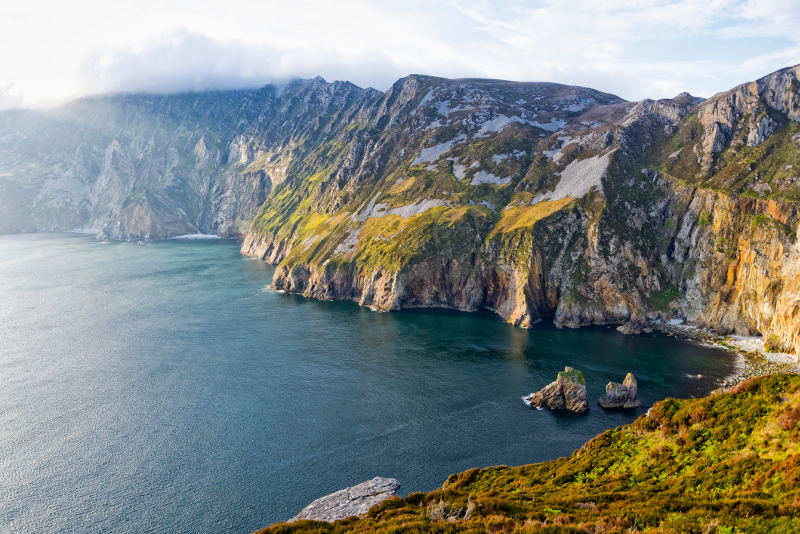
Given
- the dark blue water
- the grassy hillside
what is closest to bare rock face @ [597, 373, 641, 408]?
the dark blue water

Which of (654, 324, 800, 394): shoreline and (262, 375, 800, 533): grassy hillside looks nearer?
(262, 375, 800, 533): grassy hillside

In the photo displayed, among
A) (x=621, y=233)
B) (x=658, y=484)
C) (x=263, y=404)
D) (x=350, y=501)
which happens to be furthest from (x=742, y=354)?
(x=263, y=404)

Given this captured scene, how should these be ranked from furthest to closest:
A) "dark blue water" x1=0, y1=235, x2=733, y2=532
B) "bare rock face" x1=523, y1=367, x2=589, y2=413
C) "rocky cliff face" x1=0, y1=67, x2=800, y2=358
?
"rocky cliff face" x1=0, y1=67, x2=800, y2=358, "bare rock face" x1=523, y1=367, x2=589, y2=413, "dark blue water" x1=0, y1=235, x2=733, y2=532

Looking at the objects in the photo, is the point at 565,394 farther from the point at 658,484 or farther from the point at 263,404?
the point at 263,404

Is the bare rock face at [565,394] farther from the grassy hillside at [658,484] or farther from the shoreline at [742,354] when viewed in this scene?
the grassy hillside at [658,484]

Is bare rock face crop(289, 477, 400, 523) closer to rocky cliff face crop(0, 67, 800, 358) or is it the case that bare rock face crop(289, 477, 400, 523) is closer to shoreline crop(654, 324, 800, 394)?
shoreline crop(654, 324, 800, 394)

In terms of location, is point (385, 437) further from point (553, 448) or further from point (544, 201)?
point (544, 201)
